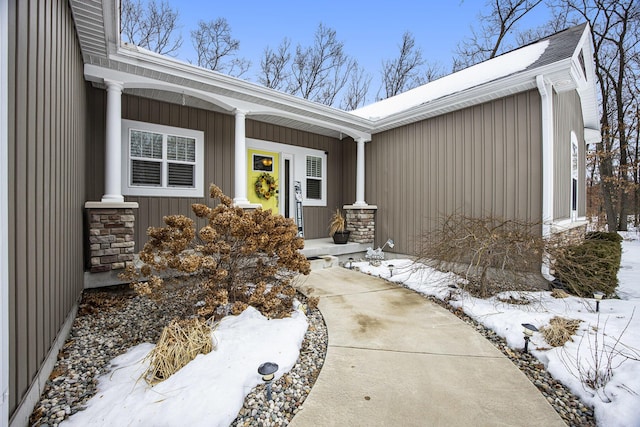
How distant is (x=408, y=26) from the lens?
14562 millimetres

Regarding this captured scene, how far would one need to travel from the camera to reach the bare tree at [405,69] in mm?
14711

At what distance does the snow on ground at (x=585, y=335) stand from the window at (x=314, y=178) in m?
3.08

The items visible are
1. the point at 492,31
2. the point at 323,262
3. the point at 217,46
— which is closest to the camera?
the point at 323,262

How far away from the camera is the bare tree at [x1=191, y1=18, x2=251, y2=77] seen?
12109mm

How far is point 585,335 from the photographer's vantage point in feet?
8.49

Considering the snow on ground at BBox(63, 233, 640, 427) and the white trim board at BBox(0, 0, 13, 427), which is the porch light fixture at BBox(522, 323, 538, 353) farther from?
the white trim board at BBox(0, 0, 13, 427)

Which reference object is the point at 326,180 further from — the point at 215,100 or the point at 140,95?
the point at 140,95

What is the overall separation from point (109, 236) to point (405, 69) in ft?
49.6

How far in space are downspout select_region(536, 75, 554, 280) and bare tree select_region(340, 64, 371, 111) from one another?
A: 11575 mm

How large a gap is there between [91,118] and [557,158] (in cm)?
748

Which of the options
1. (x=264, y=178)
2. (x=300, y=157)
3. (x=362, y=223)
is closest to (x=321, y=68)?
(x=300, y=157)

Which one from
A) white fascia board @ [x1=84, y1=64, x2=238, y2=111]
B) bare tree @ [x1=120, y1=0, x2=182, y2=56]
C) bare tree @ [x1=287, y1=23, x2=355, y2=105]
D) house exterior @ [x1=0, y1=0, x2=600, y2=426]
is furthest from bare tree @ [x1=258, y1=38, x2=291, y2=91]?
white fascia board @ [x1=84, y1=64, x2=238, y2=111]

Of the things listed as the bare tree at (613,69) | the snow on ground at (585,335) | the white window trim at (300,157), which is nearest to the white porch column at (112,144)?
the white window trim at (300,157)

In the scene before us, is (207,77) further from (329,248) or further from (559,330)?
(559,330)
